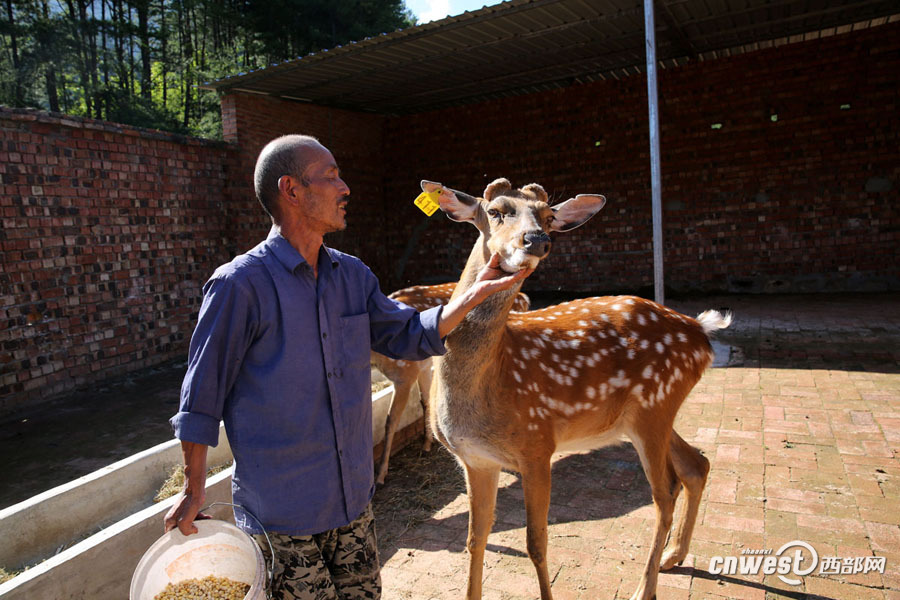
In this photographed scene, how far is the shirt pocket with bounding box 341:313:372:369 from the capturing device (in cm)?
206

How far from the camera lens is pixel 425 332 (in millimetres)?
2303

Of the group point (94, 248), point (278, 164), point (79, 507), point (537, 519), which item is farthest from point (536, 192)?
point (94, 248)

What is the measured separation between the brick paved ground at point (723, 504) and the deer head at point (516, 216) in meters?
1.92

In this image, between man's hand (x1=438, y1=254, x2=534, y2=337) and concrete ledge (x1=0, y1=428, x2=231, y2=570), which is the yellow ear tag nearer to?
man's hand (x1=438, y1=254, x2=534, y2=337)

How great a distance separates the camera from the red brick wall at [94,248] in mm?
6891

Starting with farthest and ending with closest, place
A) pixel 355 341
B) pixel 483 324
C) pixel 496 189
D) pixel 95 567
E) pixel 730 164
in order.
Answer: pixel 730 164, pixel 496 189, pixel 483 324, pixel 95 567, pixel 355 341

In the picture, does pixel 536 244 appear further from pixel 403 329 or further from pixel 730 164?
pixel 730 164

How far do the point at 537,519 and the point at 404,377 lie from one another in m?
2.26

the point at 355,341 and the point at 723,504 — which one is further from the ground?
the point at 355,341

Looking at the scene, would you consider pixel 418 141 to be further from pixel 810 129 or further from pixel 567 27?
pixel 810 129

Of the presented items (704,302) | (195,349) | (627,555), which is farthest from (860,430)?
(704,302)

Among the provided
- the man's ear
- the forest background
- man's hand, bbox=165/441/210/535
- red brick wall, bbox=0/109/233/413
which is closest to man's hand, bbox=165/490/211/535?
man's hand, bbox=165/441/210/535

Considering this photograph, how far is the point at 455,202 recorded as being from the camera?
3068 mm

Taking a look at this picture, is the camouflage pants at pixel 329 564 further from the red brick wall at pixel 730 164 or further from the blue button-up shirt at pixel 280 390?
the red brick wall at pixel 730 164
